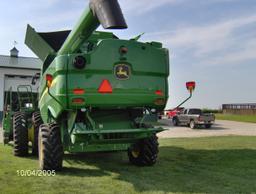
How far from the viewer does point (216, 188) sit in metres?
6.91

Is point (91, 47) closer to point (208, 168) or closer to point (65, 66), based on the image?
point (65, 66)

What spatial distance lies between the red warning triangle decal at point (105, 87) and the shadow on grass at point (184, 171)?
6.08 feet

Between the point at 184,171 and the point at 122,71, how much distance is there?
9.26ft

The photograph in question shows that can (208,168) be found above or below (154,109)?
below

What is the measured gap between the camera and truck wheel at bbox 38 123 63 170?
798cm

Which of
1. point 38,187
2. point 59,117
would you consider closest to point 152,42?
point 59,117

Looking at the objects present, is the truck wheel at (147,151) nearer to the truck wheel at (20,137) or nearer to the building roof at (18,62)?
the truck wheel at (20,137)

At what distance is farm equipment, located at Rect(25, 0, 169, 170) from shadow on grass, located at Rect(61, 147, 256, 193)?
80 cm

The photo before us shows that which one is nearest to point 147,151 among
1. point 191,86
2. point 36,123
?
point 191,86

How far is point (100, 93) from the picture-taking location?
7766 mm

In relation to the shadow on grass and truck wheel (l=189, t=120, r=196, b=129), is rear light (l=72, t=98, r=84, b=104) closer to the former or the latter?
the shadow on grass

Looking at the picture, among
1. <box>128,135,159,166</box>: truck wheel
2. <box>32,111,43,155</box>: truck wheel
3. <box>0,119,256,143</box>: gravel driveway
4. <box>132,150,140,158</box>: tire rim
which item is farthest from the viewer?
<box>0,119,256,143</box>: gravel driveway

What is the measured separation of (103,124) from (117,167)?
146 cm

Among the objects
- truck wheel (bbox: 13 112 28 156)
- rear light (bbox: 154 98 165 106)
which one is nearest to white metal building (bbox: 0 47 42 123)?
truck wheel (bbox: 13 112 28 156)
